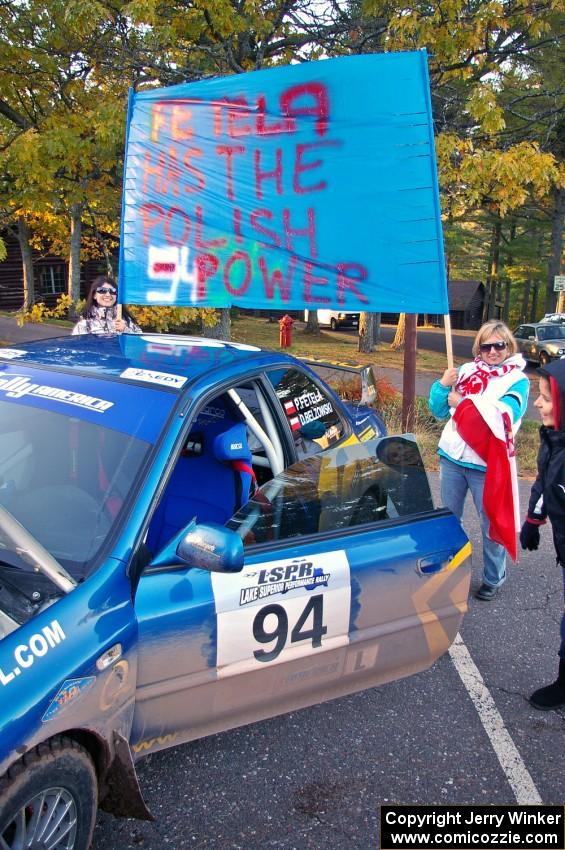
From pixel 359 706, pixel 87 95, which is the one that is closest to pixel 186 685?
pixel 359 706

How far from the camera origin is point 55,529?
236 centimetres

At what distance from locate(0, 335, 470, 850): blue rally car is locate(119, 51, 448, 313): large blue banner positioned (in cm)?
105

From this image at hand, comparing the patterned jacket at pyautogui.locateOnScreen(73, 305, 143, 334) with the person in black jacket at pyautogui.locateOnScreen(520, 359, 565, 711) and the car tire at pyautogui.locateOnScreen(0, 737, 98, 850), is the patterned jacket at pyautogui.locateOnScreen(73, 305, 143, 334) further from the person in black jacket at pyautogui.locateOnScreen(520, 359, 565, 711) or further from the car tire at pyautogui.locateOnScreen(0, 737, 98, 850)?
the car tire at pyautogui.locateOnScreen(0, 737, 98, 850)

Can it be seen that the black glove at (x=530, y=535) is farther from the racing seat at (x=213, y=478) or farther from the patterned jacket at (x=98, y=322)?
the patterned jacket at (x=98, y=322)

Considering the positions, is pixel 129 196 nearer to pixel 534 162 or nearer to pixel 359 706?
pixel 359 706

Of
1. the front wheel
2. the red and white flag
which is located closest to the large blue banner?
the red and white flag

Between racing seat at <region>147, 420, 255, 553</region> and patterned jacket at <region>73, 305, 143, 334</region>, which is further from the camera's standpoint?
patterned jacket at <region>73, 305, 143, 334</region>

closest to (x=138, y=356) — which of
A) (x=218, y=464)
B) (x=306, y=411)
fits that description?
(x=218, y=464)

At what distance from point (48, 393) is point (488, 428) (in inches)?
93.7

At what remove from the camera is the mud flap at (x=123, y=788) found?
2.07m

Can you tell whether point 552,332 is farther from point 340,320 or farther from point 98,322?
point 98,322

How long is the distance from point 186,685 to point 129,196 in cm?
361

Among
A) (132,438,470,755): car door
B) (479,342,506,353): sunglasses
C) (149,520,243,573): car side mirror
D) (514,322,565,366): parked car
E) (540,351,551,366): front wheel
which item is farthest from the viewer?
(514,322,565,366): parked car

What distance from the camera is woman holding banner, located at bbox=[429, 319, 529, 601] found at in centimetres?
372
